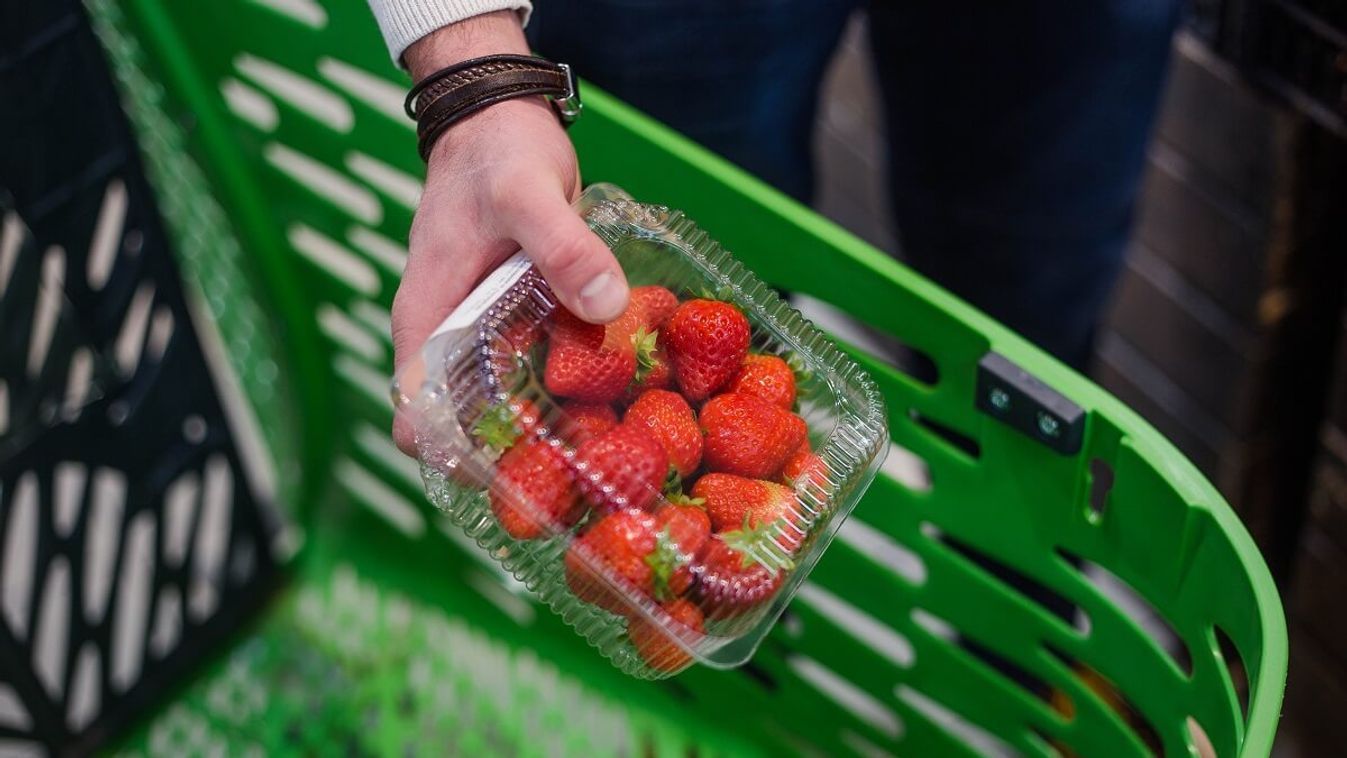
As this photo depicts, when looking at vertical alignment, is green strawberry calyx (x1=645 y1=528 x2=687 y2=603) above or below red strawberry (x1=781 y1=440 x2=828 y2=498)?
below

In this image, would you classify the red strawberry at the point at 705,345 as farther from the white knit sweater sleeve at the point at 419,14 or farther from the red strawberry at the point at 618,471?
the white knit sweater sleeve at the point at 419,14

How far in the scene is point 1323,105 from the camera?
1067mm

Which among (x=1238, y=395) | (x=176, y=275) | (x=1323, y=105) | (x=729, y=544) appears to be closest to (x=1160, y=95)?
(x=1323, y=105)

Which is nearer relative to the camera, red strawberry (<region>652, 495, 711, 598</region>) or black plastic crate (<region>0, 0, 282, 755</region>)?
red strawberry (<region>652, 495, 711, 598</region>)

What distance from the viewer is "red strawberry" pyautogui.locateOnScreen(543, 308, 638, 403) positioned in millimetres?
742

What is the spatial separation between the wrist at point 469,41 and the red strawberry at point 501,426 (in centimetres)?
21

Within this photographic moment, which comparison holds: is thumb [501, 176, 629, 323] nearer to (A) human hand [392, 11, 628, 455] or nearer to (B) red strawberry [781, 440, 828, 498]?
(A) human hand [392, 11, 628, 455]

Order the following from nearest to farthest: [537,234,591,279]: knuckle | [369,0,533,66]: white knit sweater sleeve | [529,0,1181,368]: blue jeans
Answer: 1. [537,234,591,279]: knuckle
2. [369,0,533,66]: white knit sweater sleeve
3. [529,0,1181,368]: blue jeans

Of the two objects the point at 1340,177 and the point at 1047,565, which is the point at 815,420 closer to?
the point at 1047,565

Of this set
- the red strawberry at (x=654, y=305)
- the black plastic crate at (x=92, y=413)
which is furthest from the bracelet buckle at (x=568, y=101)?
the black plastic crate at (x=92, y=413)

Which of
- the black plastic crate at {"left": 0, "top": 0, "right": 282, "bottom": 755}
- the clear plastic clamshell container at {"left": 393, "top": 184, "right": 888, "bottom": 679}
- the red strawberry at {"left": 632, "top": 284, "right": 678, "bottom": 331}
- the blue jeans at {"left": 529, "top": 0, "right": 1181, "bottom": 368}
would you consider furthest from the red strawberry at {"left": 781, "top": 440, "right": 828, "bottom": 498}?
the black plastic crate at {"left": 0, "top": 0, "right": 282, "bottom": 755}

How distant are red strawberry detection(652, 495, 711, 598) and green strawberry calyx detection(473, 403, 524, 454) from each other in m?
0.08

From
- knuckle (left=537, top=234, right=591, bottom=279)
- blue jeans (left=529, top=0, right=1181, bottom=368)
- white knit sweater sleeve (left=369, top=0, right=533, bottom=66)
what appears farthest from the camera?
blue jeans (left=529, top=0, right=1181, bottom=368)

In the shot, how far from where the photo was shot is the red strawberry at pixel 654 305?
2.57 feet
